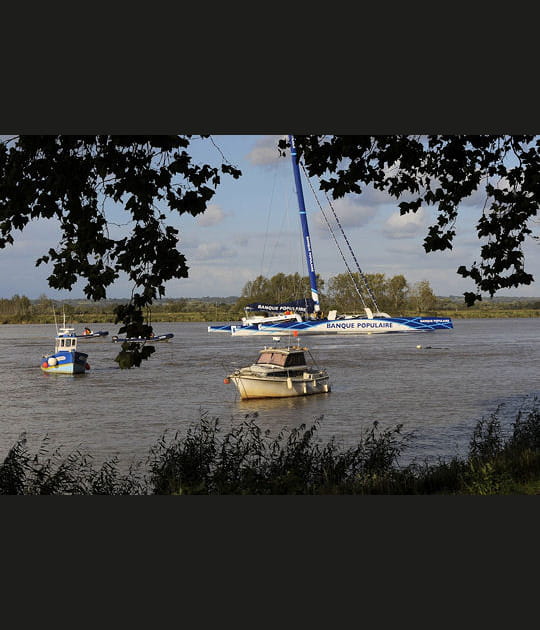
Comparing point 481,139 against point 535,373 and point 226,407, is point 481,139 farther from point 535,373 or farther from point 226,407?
point 535,373

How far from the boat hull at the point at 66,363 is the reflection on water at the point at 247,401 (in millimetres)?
618

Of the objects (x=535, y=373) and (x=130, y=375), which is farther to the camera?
(x=130, y=375)

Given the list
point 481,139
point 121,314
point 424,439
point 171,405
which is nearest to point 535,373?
point 171,405

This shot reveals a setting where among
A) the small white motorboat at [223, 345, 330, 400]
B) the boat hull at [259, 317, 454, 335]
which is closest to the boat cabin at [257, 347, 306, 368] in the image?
the small white motorboat at [223, 345, 330, 400]

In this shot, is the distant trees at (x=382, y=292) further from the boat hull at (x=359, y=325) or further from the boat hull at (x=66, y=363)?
the boat hull at (x=66, y=363)

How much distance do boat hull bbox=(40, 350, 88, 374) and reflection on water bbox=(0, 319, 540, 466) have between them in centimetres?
62

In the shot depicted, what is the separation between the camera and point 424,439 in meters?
22.4

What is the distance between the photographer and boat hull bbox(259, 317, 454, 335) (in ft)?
262

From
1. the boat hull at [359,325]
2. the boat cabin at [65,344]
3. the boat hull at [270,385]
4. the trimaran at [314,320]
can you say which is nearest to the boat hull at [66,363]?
the boat cabin at [65,344]

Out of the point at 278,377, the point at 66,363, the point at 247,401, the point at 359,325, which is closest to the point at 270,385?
the point at 278,377

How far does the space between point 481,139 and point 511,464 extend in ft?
15.0

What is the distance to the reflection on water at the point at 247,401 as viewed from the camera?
25.2 meters

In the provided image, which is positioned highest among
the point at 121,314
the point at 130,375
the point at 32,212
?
the point at 32,212

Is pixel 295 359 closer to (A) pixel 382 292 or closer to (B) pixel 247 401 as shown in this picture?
(B) pixel 247 401
